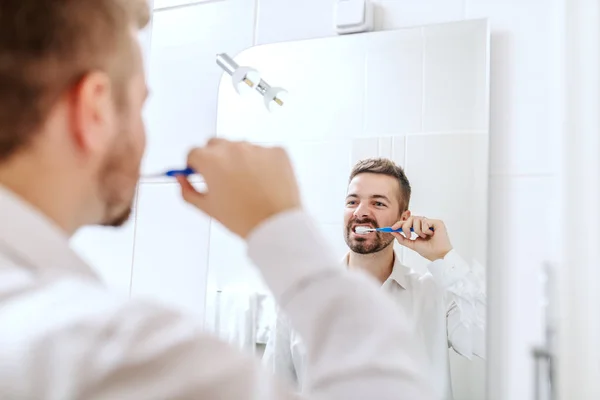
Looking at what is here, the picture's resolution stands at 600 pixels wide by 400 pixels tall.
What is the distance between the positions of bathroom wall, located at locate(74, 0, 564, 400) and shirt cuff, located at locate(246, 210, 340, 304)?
0.63m

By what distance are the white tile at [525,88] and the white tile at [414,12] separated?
0.24 feet

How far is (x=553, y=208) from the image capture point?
40.8 inches

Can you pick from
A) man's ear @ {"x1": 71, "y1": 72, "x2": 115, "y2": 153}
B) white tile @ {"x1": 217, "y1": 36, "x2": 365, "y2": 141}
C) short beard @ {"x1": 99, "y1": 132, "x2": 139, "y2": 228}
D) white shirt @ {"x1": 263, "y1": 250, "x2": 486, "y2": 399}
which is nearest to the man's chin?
short beard @ {"x1": 99, "y1": 132, "x2": 139, "y2": 228}

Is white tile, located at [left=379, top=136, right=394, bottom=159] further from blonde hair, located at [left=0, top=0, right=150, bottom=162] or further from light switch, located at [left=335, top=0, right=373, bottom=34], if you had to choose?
blonde hair, located at [left=0, top=0, right=150, bottom=162]

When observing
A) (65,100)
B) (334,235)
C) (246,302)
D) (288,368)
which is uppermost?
(65,100)

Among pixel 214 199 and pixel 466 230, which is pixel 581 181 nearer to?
pixel 466 230

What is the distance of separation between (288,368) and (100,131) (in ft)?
2.36

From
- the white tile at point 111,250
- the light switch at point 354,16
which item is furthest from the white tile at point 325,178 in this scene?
the white tile at point 111,250

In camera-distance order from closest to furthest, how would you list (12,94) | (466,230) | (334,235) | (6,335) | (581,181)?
(6,335)
(12,94)
(581,181)
(466,230)
(334,235)

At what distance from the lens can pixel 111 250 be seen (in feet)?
4.62

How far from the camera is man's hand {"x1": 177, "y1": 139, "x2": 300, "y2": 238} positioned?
0.55 m

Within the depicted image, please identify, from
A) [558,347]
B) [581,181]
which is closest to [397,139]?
[581,181]

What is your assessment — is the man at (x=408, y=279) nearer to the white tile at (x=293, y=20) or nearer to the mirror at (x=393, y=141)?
the mirror at (x=393, y=141)

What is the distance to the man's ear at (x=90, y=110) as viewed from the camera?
51cm
